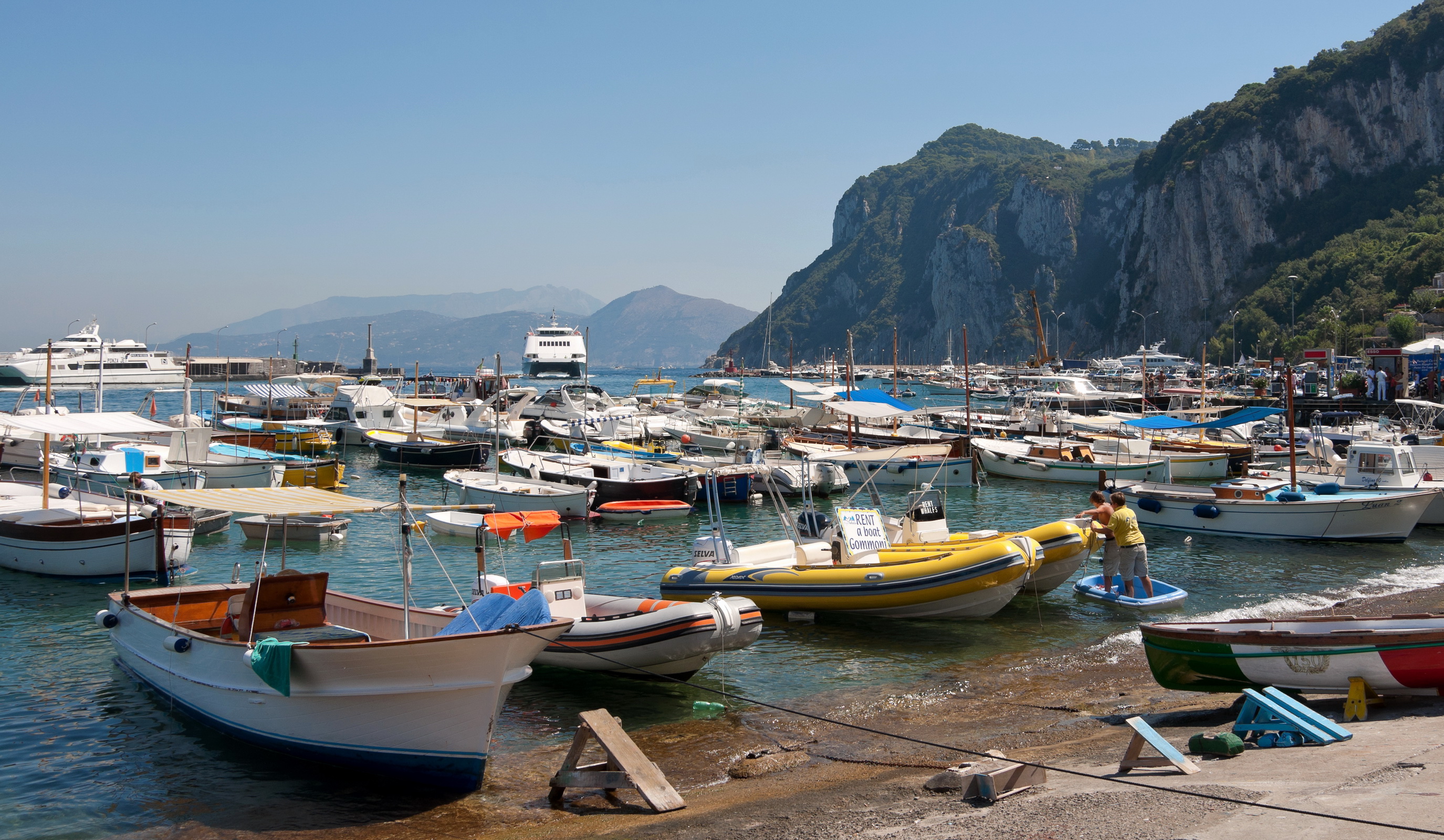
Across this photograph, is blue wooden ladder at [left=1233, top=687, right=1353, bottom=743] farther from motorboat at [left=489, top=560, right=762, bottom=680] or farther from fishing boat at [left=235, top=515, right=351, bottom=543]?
fishing boat at [left=235, top=515, right=351, bottom=543]

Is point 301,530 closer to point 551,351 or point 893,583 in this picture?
point 893,583

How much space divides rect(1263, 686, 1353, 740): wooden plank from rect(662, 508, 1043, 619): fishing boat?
5842mm

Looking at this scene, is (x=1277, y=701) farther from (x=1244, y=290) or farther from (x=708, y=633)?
(x=1244, y=290)

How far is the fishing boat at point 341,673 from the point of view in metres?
8.80

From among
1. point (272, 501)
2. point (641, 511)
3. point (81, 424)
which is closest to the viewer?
point (272, 501)

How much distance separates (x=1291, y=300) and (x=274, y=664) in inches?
4662

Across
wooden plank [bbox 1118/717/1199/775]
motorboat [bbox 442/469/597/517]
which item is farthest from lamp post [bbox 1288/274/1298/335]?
wooden plank [bbox 1118/717/1199/775]

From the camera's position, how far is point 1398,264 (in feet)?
274

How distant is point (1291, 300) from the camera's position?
10512 centimetres

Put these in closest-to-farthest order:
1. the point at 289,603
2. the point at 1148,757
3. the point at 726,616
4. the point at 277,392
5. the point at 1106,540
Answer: the point at 1148,757 → the point at 289,603 → the point at 726,616 → the point at 1106,540 → the point at 277,392

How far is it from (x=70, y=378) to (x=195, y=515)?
3880 inches

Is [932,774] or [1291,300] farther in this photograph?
[1291,300]

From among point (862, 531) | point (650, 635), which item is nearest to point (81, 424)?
point (650, 635)

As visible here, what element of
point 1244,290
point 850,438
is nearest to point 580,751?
point 850,438
